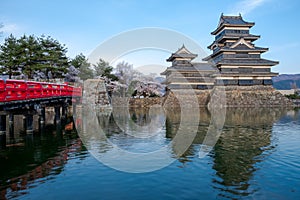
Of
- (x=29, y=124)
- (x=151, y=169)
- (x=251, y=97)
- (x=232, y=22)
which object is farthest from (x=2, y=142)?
(x=232, y=22)

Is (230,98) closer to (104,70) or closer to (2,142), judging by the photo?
(104,70)

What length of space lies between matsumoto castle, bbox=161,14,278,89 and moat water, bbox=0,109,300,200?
2911 centimetres

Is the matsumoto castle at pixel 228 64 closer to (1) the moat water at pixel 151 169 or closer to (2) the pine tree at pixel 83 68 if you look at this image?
(2) the pine tree at pixel 83 68

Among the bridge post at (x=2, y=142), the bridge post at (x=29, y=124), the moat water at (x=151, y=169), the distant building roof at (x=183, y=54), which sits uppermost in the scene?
the distant building roof at (x=183, y=54)

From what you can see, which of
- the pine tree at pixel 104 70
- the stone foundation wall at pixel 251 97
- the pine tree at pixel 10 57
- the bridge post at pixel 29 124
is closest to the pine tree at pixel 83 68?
the pine tree at pixel 104 70

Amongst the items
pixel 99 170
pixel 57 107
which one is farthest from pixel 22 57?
pixel 99 170

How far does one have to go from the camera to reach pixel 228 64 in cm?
4075

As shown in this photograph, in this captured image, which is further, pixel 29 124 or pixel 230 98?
pixel 230 98

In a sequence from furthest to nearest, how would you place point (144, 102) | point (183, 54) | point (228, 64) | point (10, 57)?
point (144, 102) → point (183, 54) → point (228, 64) → point (10, 57)

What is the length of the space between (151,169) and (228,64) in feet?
117

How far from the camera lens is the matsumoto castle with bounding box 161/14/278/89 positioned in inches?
1613

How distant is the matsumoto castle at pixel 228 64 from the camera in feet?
134

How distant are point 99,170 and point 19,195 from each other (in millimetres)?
2710

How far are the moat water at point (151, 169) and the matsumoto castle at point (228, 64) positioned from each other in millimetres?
29110
